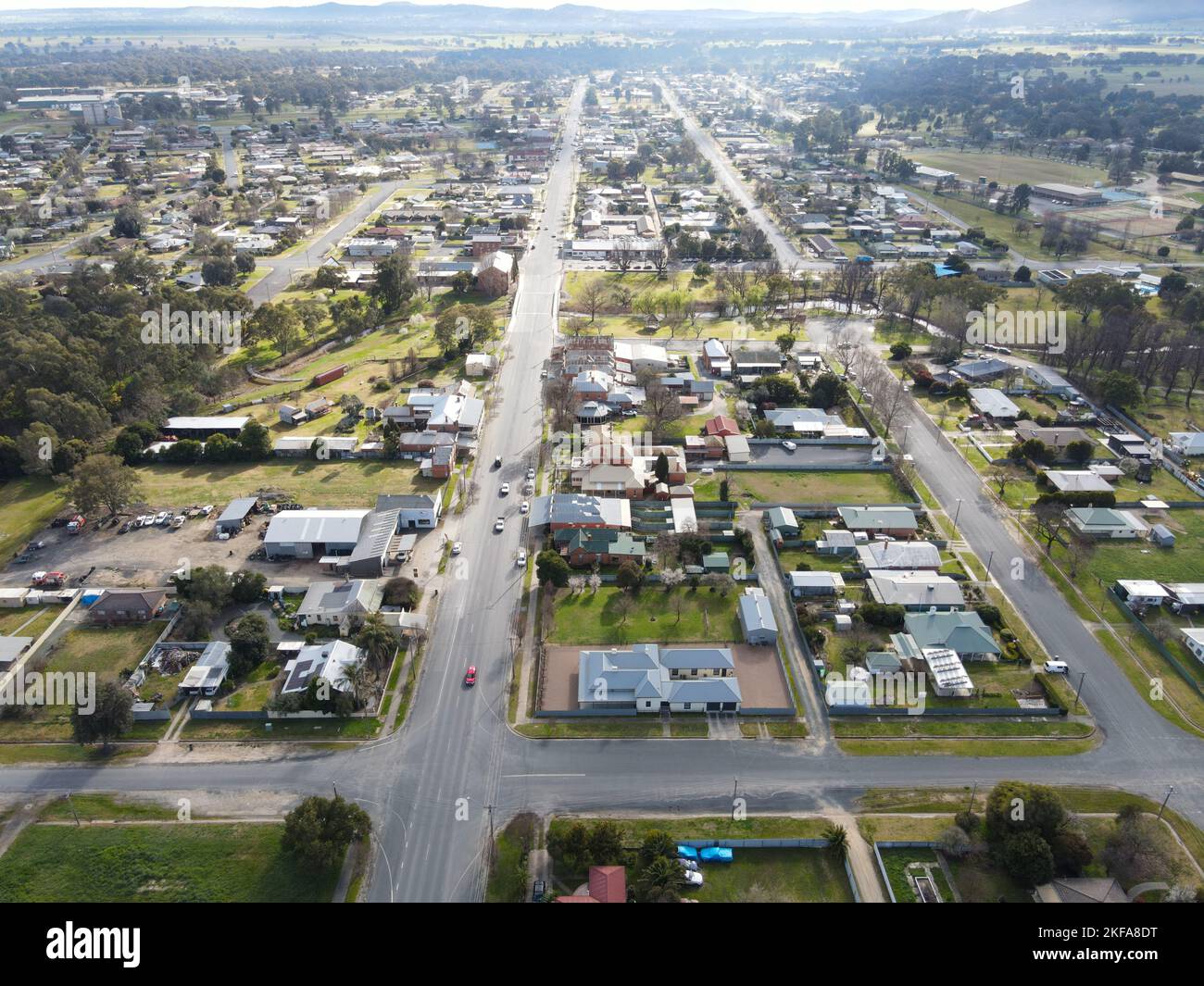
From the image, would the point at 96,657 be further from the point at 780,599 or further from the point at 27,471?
the point at 780,599

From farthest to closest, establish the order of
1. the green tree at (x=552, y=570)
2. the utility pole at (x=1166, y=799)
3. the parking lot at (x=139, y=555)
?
1. the parking lot at (x=139, y=555)
2. the green tree at (x=552, y=570)
3. the utility pole at (x=1166, y=799)

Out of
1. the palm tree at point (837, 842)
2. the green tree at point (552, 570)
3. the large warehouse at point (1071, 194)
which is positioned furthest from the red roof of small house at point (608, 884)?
the large warehouse at point (1071, 194)

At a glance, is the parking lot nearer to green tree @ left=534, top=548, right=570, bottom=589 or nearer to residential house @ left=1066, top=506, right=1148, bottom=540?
green tree @ left=534, top=548, right=570, bottom=589

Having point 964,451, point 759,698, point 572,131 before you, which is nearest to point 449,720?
point 759,698

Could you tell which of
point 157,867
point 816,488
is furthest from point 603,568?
point 157,867

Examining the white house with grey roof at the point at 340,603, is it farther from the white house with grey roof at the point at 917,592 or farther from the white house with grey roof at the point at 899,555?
the white house with grey roof at the point at 899,555

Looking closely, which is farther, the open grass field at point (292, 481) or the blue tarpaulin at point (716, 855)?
the open grass field at point (292, 481)

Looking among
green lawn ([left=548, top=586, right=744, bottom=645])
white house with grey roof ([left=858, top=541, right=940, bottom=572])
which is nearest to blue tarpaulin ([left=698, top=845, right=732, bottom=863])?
green lawn ([left=548, top=586, right=744, bottom=645])
